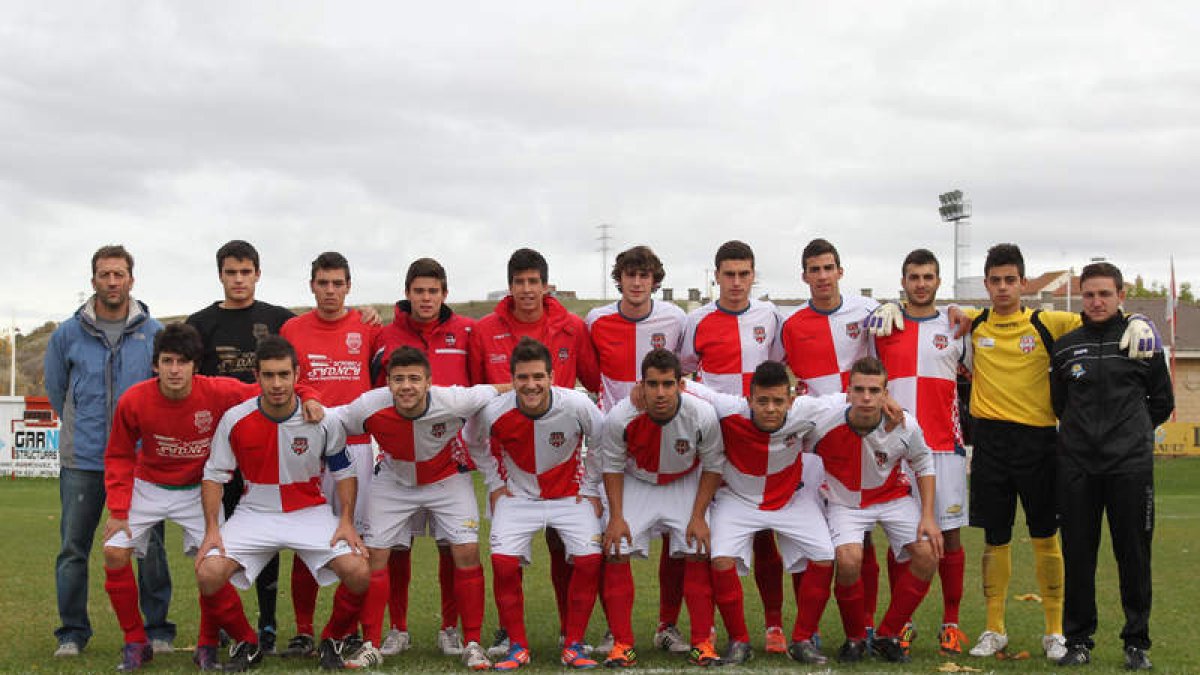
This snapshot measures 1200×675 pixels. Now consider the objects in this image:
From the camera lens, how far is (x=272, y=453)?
19.6ft

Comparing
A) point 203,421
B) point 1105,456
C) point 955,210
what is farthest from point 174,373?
point 955,210

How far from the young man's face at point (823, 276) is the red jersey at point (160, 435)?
3.27 m

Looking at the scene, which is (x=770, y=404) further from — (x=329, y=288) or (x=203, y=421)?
(x=203, y=421)

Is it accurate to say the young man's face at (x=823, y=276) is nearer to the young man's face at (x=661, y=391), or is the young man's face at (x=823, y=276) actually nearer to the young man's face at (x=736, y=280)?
the young man's face at (x=736, y=280)

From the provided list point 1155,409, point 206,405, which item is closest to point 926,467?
point 1155,409

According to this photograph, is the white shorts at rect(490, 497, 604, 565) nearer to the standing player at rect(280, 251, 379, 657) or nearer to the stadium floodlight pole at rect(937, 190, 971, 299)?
the standing player at rect(280, 251, 379, 657)

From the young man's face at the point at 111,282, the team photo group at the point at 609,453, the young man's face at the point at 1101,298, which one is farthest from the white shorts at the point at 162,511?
the young man's face at the point at 1101,298

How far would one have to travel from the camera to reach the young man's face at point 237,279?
652 cm

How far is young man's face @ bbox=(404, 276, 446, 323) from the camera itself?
21.0 feet

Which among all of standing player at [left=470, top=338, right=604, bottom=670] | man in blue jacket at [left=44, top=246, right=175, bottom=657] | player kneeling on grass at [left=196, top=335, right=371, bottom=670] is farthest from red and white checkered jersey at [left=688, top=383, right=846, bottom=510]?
man in blue jacket at [left=44, top=246, right=175, bottom=657]

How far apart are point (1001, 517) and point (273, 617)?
13.8 ft

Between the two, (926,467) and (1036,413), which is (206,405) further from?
(1036,413)

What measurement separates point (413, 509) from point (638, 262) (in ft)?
6.28

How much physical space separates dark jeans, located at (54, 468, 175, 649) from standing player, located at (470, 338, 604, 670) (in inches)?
79.6
